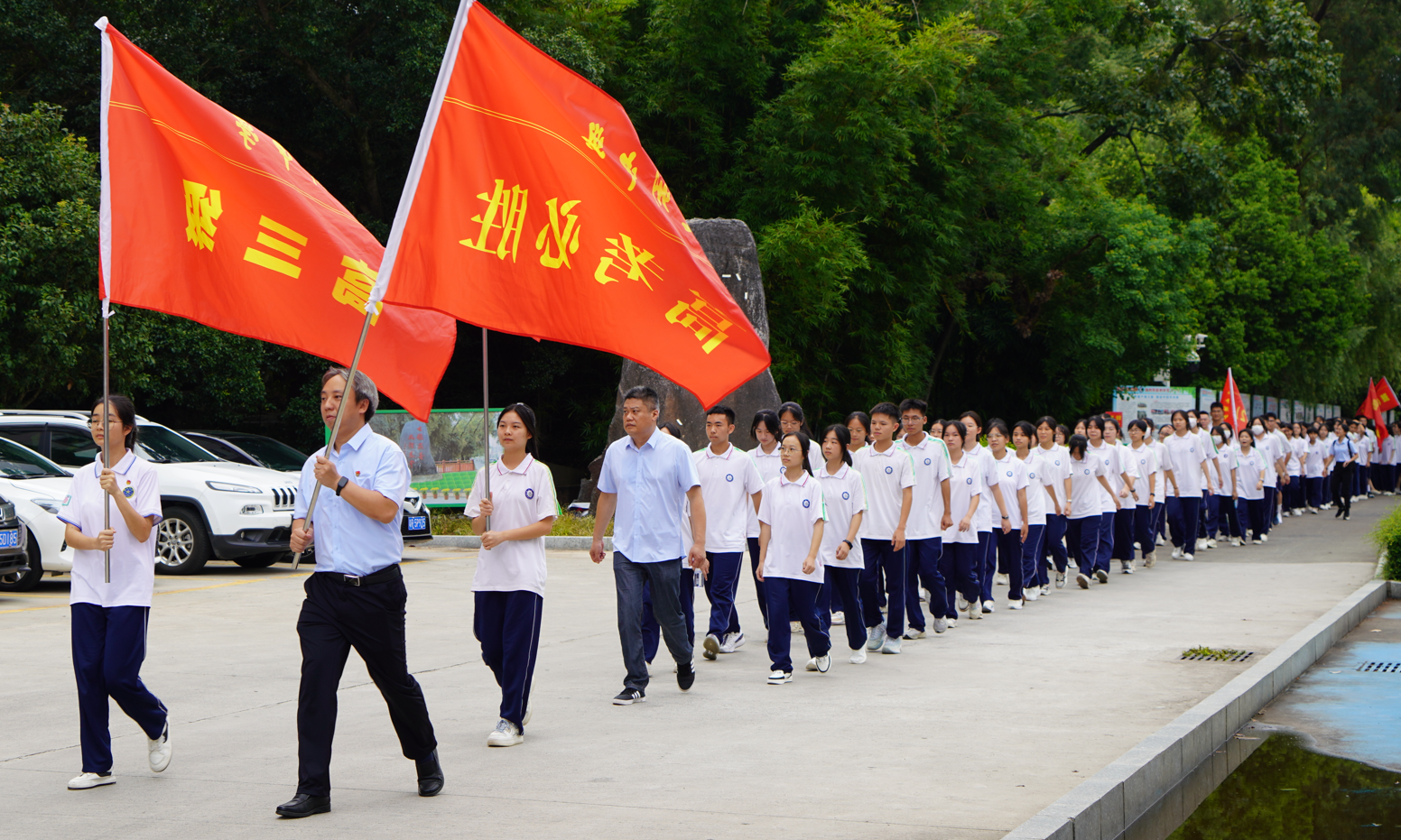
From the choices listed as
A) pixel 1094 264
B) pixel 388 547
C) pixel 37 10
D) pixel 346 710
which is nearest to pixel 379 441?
pixel 388 547

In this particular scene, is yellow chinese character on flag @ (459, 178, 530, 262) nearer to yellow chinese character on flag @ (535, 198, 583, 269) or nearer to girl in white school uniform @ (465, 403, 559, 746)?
yellow chinese character on flag @ (535, 198, 583, 269)

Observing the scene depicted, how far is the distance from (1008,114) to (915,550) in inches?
780

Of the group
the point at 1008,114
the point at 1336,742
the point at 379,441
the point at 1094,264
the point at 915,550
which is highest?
the point at 1008,114

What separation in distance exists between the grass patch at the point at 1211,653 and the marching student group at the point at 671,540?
2019mm

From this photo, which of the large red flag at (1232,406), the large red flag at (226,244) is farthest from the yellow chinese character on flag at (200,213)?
the large red flag at (1232,406)

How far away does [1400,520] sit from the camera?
14.9 meters

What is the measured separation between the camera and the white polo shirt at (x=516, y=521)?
722 centimetres

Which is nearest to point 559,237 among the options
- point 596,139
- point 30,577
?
point 596,139

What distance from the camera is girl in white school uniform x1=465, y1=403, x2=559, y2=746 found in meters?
7.14

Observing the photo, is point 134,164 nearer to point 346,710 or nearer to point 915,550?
point 346,710

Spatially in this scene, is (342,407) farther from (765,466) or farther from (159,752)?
(765,466)

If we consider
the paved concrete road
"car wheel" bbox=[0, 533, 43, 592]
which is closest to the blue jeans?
the paved concrete road

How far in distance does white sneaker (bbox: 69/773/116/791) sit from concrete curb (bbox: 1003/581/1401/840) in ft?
12.6

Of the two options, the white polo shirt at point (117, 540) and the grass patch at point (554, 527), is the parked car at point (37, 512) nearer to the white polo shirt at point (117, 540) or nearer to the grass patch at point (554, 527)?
the grass patch at point (554, 527)
